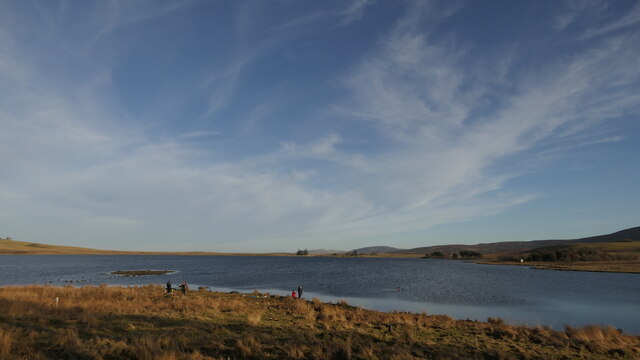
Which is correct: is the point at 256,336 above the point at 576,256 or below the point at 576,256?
above

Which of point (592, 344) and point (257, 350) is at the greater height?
point (257, 350)

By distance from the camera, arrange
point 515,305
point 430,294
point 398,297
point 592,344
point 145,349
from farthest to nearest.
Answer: point 430,294 < point 398,297 < point 515,305 < point 592,344 < point 145,349

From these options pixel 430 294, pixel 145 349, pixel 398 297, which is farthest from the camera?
pixel 430 294

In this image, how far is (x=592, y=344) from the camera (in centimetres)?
1711

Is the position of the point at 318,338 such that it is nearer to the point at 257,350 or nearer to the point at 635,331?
the point at 257,350

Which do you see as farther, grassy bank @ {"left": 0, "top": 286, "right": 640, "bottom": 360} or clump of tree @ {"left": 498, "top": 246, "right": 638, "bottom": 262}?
clump of tree @ {"left": 498, "top": 246, "right": 638, "bottom": 262}

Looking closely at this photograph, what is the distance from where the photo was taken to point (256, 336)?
15367mm

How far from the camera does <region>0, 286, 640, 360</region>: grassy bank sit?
12.4 m

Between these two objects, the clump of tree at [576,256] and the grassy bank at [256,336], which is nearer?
the grassy bank at [256,336]

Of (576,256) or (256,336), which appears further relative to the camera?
(576,256)

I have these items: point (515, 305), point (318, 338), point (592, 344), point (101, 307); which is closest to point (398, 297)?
point (515, 305)

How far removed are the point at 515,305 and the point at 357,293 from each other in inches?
713

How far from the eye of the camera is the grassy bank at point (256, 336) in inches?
488

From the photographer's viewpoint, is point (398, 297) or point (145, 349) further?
point (398, 297)
